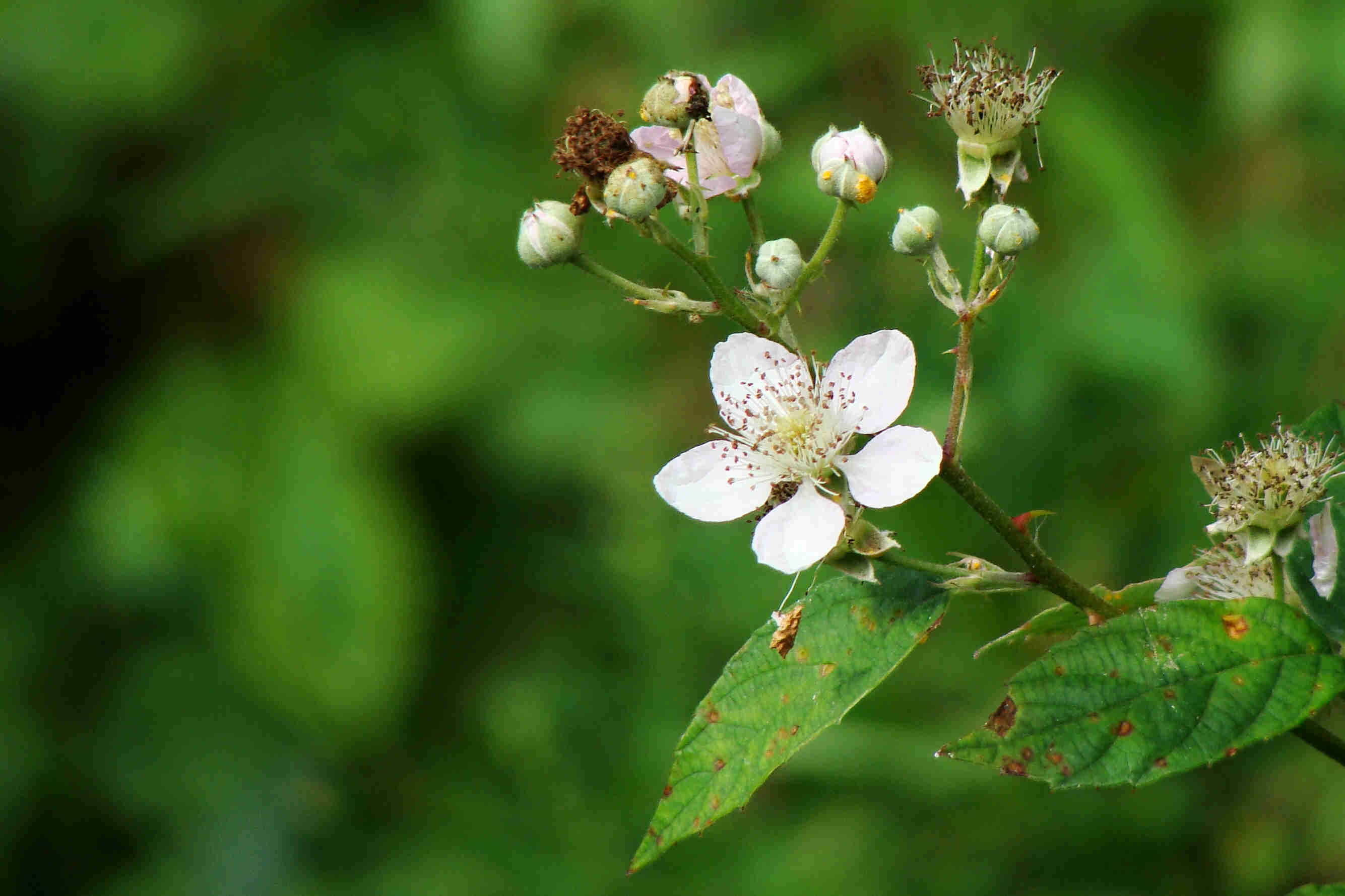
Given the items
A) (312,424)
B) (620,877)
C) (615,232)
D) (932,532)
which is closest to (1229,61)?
(932,532)

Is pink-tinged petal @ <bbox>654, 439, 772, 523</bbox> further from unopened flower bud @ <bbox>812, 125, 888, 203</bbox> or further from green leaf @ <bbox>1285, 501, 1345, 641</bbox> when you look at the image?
green leaf @ <bbox>1285, 501, 1345, 641</bbox>

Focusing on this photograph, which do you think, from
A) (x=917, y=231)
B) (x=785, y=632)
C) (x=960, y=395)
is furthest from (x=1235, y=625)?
(x=917, y=231)

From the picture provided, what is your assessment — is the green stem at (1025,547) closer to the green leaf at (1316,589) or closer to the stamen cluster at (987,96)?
the green leaf at (1316,589)

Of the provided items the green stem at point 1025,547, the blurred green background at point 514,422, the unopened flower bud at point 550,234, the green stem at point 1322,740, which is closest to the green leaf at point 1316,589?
the green stem at point 1322,740

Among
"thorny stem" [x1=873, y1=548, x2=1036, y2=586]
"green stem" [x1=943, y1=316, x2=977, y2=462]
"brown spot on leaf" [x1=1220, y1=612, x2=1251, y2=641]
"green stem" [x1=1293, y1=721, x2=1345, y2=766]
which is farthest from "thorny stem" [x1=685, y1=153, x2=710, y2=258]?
"green stem" [x1=1293, y1=721, x2=1345, y2=766]

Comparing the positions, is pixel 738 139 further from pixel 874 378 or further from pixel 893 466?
pixel 893 466

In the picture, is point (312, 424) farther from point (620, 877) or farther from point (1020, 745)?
point (1020, 745)

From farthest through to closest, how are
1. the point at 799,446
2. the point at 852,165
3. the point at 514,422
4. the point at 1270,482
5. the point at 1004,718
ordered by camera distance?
the point at 514,422 → the point at 799,446 → the point at 852,165 → the point at 1270,482 → the point at 1004,718
